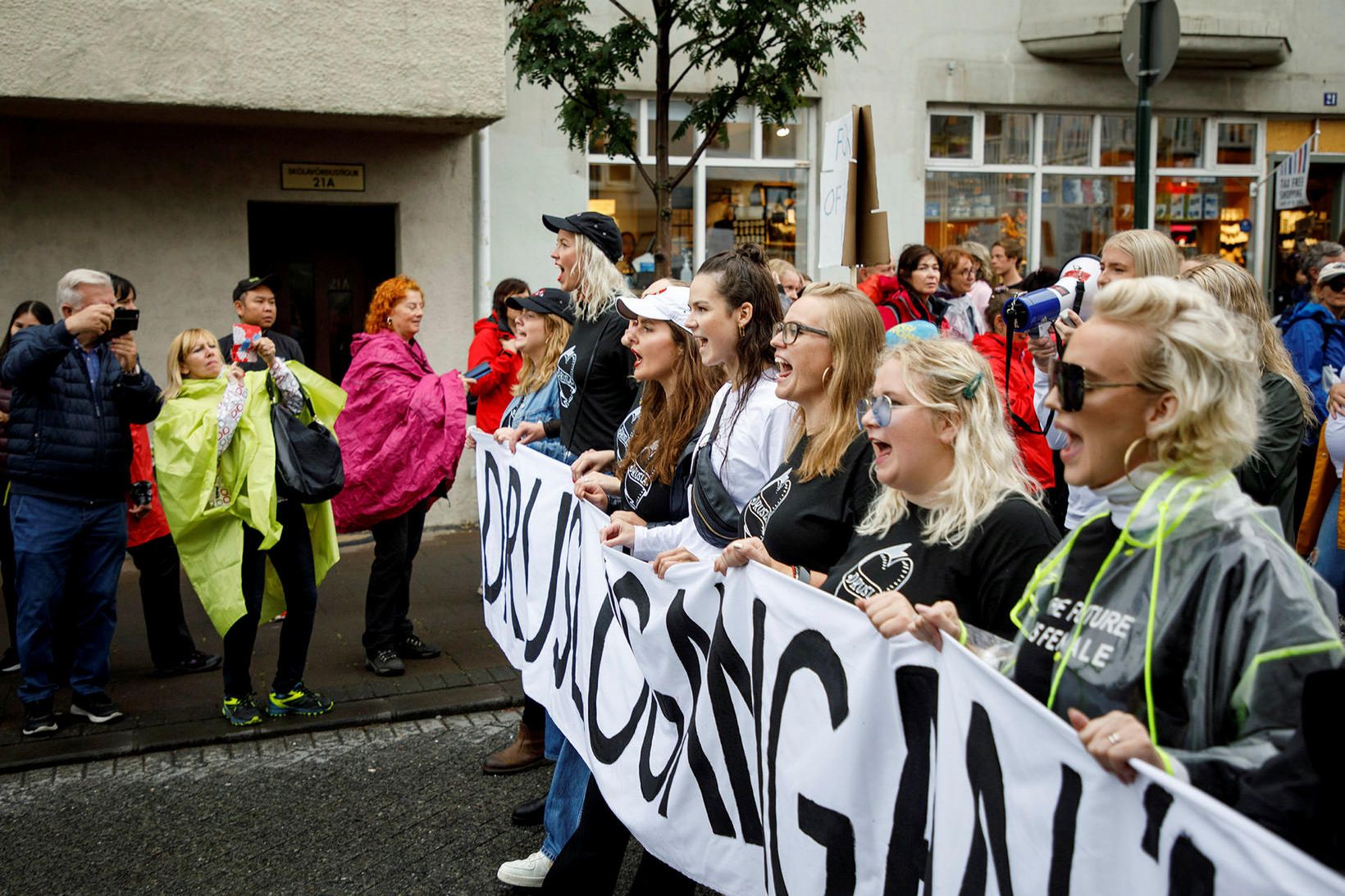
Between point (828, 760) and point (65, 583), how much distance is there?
458cm

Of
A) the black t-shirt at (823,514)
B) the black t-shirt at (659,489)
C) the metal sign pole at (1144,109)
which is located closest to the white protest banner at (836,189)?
the metal sign pole at (1144,109)

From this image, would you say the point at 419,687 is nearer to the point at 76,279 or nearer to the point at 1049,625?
the point at 76,279

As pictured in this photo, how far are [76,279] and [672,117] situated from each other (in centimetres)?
737

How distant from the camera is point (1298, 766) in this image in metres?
1.63

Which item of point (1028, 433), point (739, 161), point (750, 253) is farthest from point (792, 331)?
point (739, 161)

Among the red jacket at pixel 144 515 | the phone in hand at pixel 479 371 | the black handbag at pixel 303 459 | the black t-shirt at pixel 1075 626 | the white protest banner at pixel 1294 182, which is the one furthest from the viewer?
the white protest banner at pixel 1294 182

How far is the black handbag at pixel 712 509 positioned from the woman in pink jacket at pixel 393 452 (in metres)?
3.30

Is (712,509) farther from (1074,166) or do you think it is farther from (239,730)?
(1074,166)

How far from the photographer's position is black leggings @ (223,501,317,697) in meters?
5.80

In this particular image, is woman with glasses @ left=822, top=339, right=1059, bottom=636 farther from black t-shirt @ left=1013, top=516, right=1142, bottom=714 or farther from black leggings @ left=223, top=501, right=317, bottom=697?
black leggings @ left=223, top=501, right=317, bottom=697

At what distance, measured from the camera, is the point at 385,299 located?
6859 millimetres

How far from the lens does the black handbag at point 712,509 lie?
351cm

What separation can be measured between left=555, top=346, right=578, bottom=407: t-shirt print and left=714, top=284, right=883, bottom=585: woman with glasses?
185cm

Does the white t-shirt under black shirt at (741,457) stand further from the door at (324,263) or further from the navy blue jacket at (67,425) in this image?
the door at (324,263)
